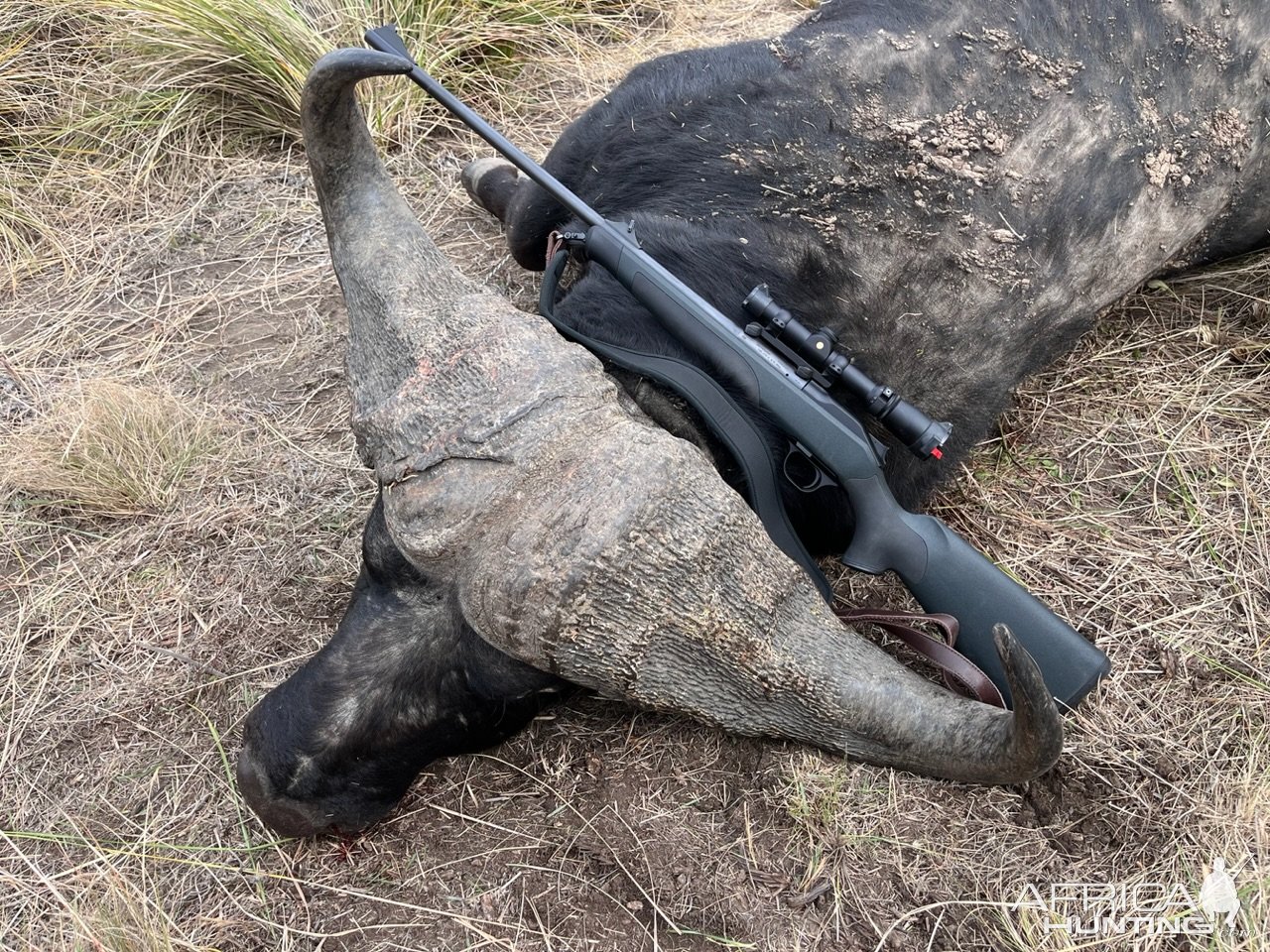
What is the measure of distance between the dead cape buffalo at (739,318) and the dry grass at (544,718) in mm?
342

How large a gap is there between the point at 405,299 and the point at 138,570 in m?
1.81

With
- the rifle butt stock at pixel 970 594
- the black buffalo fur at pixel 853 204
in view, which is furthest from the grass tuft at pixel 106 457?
the rifle butt stock at pixel 970 594

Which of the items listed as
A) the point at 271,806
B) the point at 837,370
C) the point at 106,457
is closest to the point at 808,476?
the point at 837,370

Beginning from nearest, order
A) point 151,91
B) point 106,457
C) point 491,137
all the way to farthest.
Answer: point 491,137 → point 106,457 → point 151,91

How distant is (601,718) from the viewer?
3088mm

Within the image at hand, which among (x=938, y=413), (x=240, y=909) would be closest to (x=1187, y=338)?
(x=938, y=413)

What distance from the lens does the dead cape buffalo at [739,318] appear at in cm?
227

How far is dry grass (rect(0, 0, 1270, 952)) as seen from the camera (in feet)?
8.88

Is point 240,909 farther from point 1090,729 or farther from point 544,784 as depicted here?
point 1090,729

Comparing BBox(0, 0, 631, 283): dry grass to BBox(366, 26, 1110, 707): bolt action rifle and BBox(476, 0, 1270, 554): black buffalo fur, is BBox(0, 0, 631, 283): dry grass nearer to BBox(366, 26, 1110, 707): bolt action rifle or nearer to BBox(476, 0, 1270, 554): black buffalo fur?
BBox(476, 0, 1270, 554): black buffalo fur

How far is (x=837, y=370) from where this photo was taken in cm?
285

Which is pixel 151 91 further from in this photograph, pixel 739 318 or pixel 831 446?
pixel 831 446

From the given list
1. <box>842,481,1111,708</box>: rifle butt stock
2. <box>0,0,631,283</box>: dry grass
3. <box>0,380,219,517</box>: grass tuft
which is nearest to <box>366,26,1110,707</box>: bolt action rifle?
<box>842,481,1111,708</box>: rifle butt stock

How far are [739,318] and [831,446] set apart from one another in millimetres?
496
